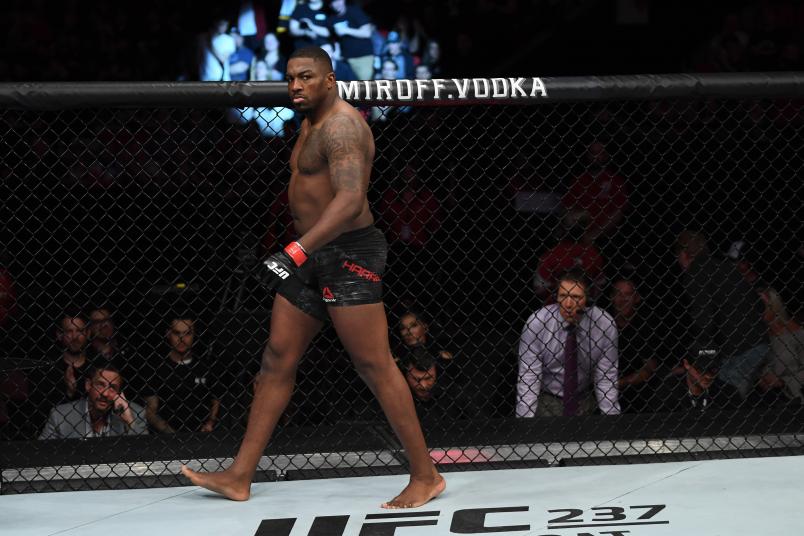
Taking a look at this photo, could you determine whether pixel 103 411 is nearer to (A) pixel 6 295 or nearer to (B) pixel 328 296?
(A) pixel 6 295

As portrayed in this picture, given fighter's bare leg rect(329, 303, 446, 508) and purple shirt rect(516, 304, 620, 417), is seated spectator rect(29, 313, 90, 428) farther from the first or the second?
fighter's bare leg rect(329, 303, 446, 508)

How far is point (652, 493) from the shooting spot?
3416 millimetres

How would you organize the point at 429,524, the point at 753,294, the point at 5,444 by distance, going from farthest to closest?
1. the point at 753,294
2. the point at 5,444
3. the point at 429,524

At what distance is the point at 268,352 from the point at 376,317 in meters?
0.35

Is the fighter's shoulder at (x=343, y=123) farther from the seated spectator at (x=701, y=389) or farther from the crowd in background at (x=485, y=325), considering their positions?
the seated spectator at (x=701, y=389)

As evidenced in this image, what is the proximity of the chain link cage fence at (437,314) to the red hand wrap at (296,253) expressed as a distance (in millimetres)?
801

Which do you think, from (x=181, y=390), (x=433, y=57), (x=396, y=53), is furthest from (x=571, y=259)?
(x=396, y=53)

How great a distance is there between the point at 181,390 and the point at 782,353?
2.59 meters

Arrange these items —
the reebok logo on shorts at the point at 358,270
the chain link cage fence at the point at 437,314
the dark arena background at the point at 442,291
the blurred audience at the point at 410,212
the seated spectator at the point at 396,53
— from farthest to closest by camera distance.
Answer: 1. the seated spectator at the point at 396,53
2. the blurred audience at the point at 410,212
3. the chain link cage fence at the point at 437,314
4. the dark arena background at the point at 442,291
5. the reebok logo on shorts at the point at 358,270

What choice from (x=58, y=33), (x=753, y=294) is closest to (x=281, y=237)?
(x=753, y=294)

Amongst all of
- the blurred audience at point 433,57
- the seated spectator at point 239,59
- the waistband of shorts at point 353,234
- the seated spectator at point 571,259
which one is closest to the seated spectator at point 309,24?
the seated spectator at point 239,59

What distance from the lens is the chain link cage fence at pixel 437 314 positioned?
3828 millimetres

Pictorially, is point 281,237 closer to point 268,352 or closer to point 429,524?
point 268,352

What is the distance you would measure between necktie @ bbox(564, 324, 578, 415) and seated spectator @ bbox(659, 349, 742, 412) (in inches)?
14.3
